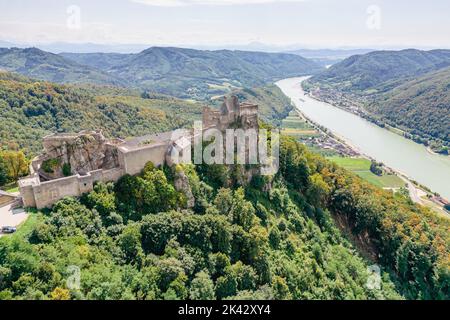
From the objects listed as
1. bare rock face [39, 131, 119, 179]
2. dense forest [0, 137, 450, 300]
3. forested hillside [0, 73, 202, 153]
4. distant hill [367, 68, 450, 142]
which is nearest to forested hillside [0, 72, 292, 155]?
forested hillside [0, 73, 202, 153]

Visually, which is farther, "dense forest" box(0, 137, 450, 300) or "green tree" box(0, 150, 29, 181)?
"green tree" box(0, 150, 29, 181)

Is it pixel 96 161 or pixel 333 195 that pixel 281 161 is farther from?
pixel 96 161

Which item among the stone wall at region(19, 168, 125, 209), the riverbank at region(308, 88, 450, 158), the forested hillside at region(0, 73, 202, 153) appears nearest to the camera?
the stone wall at region(19, 168, 125, 209)

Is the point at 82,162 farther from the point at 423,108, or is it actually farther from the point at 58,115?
the point at 423,108

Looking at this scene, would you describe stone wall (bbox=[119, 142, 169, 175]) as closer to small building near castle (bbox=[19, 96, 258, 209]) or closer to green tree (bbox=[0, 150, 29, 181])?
small building near castle (bbox=[19, 96, 258, 209])

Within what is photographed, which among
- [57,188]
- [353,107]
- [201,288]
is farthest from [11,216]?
[353,107]

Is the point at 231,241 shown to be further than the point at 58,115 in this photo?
No

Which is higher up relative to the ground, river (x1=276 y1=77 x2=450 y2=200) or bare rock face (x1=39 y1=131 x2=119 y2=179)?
bare rock face (x1=39 y1=131 x2=119 y2=179)
